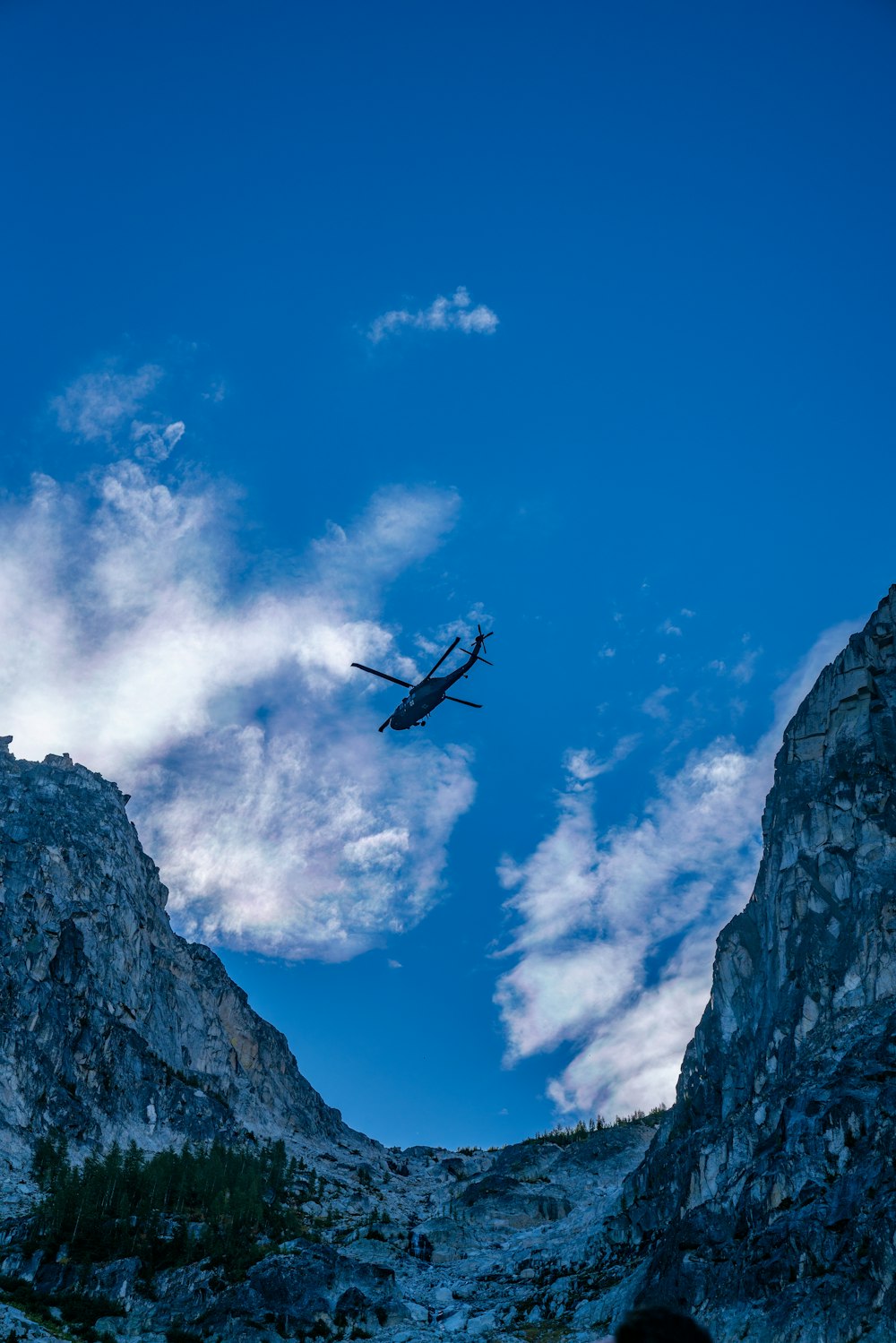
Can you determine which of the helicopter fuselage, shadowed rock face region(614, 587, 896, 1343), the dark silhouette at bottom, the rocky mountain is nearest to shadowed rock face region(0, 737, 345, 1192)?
the rocky mountain

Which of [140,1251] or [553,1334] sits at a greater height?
[140,1251]

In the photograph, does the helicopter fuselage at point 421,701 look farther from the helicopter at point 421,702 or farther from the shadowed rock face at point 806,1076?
the shadowed rock face at point 806,1076

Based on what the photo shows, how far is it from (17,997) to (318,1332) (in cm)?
9046

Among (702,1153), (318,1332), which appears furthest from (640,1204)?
(318,1332)

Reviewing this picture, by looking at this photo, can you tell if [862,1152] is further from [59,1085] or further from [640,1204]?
[59,1085]

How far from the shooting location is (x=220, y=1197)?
124 meters

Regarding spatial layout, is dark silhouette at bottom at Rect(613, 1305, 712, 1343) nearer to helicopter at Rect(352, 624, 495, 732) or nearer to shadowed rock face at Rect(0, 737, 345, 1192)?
helicopter at Rect(352, 624, 495, 732)

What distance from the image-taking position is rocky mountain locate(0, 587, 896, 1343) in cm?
7756

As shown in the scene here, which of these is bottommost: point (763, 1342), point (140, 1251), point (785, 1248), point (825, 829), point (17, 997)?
point (763, 1342)

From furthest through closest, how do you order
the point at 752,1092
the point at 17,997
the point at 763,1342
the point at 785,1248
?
the point at 17,997, the point at 752,1092, the point at 785,1248, the point at 763,1342

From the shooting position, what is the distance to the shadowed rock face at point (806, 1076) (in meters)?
72.8

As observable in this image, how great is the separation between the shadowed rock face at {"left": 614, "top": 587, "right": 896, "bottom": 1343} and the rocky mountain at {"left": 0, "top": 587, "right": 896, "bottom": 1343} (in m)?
0.25

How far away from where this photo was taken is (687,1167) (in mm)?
107812

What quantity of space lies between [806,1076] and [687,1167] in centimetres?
2087
